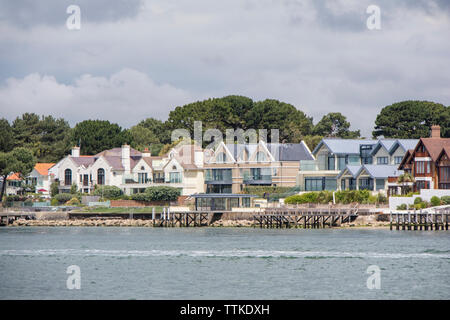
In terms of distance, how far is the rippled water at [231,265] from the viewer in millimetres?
43438

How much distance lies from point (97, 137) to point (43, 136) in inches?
689

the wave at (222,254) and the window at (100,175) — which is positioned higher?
the window at (100,175)

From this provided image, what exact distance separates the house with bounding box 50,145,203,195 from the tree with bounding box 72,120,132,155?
16.6 metres

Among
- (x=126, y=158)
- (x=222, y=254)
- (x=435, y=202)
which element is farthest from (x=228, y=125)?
(x=222, y=254)

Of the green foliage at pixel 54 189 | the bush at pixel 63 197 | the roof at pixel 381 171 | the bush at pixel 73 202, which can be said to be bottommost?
the bush at pixel 73 202

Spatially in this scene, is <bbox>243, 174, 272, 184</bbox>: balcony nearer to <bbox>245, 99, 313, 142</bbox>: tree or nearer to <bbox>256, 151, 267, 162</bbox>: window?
<bbox>256, 151, 267, 162</bbox>: window

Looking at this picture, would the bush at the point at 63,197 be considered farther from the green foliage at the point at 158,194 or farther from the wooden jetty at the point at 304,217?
the wooden jetty at the point at 304,217

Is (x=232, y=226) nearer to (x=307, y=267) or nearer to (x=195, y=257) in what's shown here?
(x=195, y=257)

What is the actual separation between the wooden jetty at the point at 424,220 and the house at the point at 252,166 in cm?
2901

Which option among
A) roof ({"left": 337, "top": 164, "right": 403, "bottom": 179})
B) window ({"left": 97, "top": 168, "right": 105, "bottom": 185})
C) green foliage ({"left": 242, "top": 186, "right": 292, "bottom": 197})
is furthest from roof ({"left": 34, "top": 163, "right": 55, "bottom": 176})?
roof ({"left": 337, "top": 164, "right": 403, "bottom": 179})

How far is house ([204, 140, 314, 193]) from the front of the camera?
109m

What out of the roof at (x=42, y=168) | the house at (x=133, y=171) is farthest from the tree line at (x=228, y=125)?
the house at (x=133, y=171)
